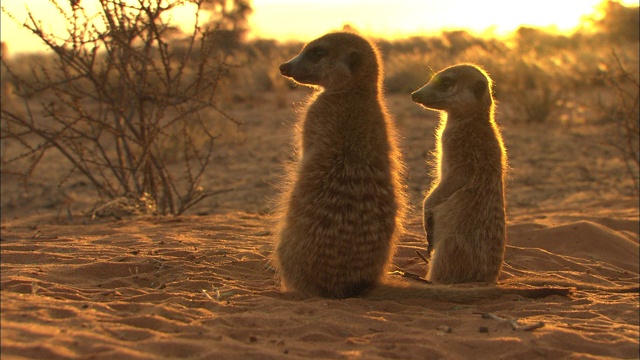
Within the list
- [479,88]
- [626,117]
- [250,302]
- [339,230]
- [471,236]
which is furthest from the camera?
[626,117]

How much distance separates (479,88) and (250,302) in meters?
2.02

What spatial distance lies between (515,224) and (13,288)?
4268 mm

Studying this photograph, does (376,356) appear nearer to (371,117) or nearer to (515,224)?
(371,117)

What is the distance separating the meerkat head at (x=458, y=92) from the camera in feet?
14.9

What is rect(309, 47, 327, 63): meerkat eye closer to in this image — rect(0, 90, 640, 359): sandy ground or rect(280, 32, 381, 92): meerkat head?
rect(280, 32, 381, 92): meerkat head

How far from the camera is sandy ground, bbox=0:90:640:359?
289 centimetres

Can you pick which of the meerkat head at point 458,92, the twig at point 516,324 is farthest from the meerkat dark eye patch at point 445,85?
the twig at point 516,324

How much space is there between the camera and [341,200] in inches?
149

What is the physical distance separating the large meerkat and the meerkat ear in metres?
0.77

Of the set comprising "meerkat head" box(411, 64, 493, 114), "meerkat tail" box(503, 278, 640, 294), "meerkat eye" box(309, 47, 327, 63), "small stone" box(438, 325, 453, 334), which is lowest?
"small stone" box(438, 325, 453, 334)

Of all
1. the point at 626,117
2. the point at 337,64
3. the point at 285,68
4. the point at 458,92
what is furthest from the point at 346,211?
the point at 626,117

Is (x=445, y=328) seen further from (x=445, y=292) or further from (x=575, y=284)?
(x=575, y=284)

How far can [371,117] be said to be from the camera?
4.00 metres

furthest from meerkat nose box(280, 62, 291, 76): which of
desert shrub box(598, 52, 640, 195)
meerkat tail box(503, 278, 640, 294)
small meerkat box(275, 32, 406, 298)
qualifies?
desert shrub box(598, 52, 640, 195)
